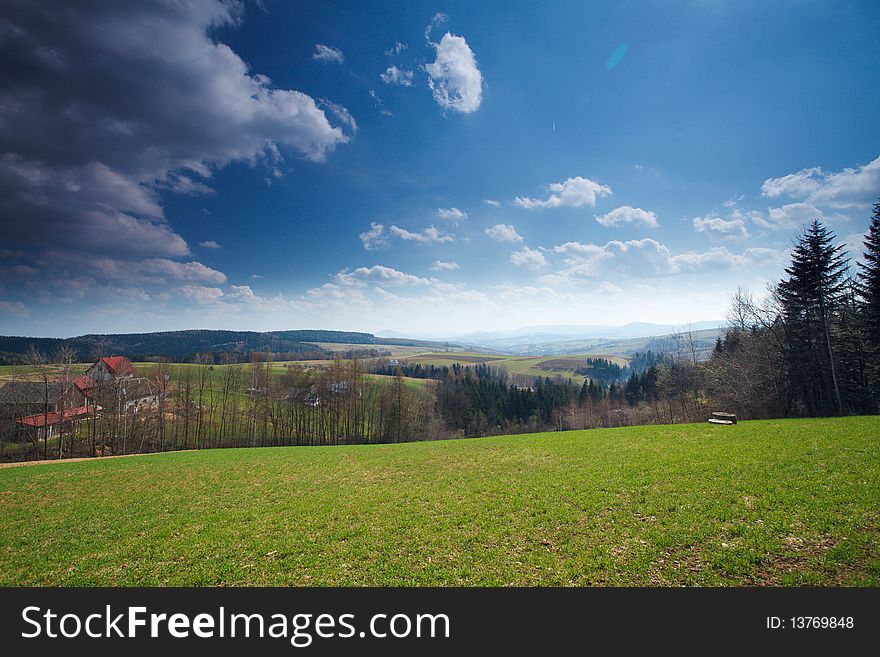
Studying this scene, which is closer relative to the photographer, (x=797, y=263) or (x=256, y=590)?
(x=256, y=590)

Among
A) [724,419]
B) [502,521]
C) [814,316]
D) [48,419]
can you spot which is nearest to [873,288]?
[814,316]

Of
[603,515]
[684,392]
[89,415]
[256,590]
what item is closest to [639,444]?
[603,515]

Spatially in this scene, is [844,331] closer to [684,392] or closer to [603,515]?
[684,392]

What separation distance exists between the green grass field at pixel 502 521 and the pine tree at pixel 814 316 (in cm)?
1794

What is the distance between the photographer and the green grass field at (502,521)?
6859mm

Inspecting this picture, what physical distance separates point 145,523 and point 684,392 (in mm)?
55874

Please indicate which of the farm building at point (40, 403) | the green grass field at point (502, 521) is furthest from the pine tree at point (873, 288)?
the farm building at point (40, 403)

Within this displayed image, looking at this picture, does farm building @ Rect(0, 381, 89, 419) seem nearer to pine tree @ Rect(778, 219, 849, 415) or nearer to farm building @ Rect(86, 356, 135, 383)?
farm building @ Rect(86, 356, 135, 383)

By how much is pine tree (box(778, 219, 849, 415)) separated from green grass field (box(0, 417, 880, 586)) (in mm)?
17943

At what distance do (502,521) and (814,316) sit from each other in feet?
127

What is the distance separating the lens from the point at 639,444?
57.1 ft

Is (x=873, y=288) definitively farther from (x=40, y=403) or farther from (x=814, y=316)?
(x=40, y=403)

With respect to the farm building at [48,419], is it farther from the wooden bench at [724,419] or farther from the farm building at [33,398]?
the wooden bench at [724,419]

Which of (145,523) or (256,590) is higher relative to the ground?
(256,590)
